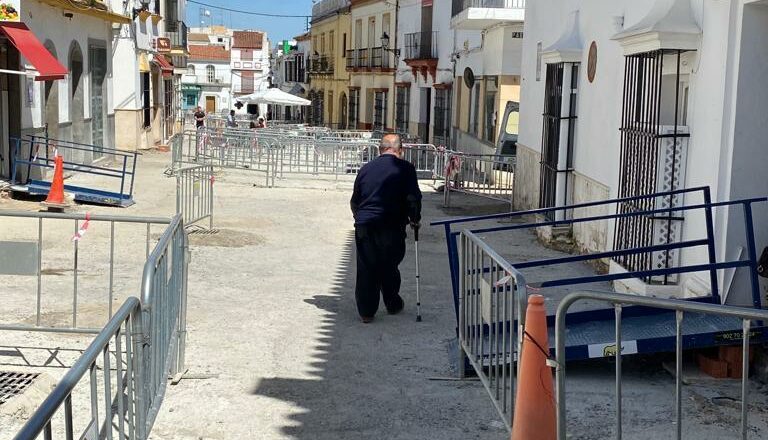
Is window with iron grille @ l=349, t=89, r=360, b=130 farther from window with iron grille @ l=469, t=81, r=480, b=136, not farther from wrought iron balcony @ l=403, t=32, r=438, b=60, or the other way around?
window with iron grille @ l=469, t=81, r=480, b=136

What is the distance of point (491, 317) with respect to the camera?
543cm

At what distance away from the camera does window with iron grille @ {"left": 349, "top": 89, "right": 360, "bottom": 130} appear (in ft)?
148

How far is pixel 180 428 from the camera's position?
5539 millimetres

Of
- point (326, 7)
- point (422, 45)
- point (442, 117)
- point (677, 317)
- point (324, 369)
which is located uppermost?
point (326, 7)

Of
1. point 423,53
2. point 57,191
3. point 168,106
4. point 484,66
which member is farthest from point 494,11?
point 168,106

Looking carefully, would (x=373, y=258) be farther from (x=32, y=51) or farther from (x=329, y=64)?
(x=329, y=64)

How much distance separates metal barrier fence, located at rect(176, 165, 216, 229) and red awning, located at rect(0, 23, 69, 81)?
3061 mm

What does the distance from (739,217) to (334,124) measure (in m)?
42.7

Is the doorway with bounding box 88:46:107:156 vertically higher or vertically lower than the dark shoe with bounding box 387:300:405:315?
higher

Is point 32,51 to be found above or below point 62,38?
below

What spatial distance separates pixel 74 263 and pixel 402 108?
31.6 meters

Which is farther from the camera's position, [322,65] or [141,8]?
[322,65]

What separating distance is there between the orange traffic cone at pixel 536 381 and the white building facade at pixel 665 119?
2901 millimetres

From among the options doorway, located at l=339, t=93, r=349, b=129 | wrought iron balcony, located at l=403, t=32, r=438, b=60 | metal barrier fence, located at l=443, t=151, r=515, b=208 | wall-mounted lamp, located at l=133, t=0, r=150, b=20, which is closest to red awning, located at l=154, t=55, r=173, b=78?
wall-mounted lamp, located at l=133, t=0, r=150, b=20
